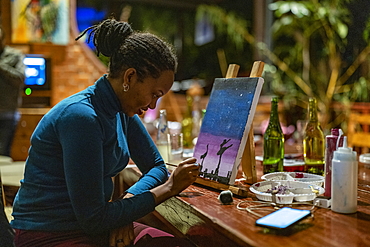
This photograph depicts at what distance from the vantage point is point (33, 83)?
4.38m

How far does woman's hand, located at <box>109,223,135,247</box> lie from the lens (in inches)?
42.9

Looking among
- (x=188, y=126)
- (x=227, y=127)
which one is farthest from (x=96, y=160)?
(x=188, y=126)

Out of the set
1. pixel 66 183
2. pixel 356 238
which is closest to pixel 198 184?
pixel 66 183

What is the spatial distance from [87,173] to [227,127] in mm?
549

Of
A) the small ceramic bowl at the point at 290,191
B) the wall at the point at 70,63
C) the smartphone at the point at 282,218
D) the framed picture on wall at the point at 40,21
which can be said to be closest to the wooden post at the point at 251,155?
the small ceramic bowl at the point at 290,191

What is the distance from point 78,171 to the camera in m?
1.01

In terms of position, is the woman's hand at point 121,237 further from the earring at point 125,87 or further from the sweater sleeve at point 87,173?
the earring at point 125,87

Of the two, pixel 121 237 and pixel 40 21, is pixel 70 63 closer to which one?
pixel 40 21

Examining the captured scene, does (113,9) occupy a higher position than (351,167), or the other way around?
(113,9)

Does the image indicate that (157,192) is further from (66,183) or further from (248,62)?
(248,62)

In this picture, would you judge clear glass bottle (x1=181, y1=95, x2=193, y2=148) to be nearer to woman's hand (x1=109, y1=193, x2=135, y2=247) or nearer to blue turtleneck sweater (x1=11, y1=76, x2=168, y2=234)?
blue turtleneck sweater (x1=11, y1=76, x2=168, y2=234)

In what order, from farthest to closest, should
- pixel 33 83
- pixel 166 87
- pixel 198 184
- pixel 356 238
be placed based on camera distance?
pixel 33 83, pixel 198 184, pixel 166 87, pixel 356 238

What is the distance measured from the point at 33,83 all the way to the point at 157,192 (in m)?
3.74

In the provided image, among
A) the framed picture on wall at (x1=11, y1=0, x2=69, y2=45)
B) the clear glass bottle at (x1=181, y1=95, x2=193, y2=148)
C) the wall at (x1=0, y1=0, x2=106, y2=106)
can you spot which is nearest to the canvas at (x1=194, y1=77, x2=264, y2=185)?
the clear glass bottle at (x1=181, y1=95, x2=193, y2=148)
